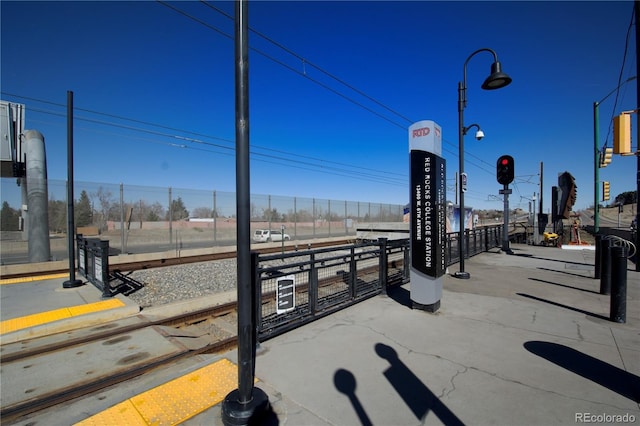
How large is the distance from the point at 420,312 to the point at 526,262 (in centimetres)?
871

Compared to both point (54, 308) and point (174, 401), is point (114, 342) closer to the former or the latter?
point (54, 308)

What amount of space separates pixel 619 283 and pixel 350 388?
16.7 ft

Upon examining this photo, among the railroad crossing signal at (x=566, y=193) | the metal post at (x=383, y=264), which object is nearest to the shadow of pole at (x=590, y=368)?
the metal post at (x=383, y=264)

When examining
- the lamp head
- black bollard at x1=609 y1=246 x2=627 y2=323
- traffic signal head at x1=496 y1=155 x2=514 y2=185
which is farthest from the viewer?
traffic signal head at x1=496 y1=155 x2=514 y2=185

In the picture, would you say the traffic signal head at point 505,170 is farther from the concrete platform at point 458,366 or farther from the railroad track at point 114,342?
the railroad track at point 114,342

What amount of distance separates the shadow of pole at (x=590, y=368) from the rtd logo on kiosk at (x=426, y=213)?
69.8 inches

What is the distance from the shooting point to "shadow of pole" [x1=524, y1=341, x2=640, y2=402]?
10.6 feet

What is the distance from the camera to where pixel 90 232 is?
54.3ft

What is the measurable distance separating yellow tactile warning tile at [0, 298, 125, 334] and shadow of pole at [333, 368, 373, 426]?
20.1 ft

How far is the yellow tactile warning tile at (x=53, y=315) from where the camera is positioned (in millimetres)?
5941

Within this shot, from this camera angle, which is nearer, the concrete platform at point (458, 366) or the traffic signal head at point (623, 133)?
the concrete platform at point (458, 366)

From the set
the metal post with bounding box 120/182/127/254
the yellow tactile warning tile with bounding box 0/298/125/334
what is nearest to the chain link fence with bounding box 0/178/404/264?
the metal post with bounding box 120/182/127/254

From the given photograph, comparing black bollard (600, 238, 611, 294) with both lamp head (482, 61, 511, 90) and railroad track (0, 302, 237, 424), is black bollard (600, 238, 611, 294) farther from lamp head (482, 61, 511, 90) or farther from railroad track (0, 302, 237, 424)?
railroad track (0, 302, 237, 424)

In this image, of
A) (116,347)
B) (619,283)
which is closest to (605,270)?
(619,283)
